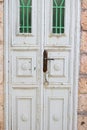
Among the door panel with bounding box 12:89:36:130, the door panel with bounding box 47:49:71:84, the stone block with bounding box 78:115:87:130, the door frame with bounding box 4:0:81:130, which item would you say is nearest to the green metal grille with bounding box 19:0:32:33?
the door frame with bounding box 4:0:81:130

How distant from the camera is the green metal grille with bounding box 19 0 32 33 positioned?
354cm

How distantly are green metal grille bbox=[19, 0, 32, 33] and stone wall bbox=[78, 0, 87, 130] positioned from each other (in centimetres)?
55

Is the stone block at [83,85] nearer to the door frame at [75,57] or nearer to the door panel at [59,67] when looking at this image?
the door frame at [75,57]

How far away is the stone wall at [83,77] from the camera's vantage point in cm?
350

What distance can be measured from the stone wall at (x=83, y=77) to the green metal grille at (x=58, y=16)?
8.5 inches

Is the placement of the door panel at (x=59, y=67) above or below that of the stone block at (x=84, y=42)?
below

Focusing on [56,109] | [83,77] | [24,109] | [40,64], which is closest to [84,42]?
[83,77]

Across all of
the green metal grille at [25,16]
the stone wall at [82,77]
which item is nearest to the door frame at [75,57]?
the stone wall at [82,77]

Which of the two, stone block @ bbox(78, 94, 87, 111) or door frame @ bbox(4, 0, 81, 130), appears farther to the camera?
stone block @ bbox(78, 94, 87, 111)

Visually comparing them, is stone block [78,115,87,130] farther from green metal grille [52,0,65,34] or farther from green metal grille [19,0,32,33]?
green metal grille [19,0,32,33]

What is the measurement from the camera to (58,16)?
3.57m

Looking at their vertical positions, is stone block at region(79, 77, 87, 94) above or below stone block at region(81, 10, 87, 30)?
below

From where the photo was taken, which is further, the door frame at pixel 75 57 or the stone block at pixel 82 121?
the stone block at pixel 82 121

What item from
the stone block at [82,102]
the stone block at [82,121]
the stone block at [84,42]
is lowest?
the stone block at [82,121]
